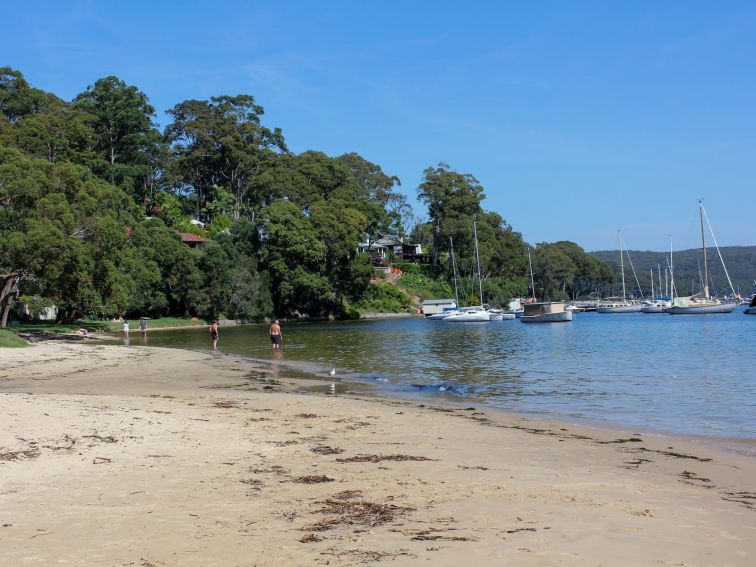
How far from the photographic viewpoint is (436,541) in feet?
21.0

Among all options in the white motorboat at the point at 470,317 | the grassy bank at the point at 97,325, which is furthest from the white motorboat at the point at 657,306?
the grassy bank at the point at 97,325

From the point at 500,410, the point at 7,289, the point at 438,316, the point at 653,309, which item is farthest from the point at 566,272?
the point at 500,410

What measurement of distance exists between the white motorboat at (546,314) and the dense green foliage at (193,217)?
23.5 metres

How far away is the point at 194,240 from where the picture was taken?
3324 inches

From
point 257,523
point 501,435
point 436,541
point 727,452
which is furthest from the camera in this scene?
point 501,435

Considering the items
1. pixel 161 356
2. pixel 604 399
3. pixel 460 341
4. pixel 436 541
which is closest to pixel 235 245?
pixel 460 341

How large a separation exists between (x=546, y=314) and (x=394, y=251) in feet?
186

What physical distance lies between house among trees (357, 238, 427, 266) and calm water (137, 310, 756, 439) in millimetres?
72607

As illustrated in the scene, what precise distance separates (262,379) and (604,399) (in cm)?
1186

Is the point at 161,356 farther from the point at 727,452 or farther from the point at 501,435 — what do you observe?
the point at 727,452

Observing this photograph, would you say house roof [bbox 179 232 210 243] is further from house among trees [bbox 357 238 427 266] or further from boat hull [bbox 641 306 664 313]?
boat hull [bbox 641 306 664 313]

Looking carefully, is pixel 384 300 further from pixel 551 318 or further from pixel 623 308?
pixel 623 308

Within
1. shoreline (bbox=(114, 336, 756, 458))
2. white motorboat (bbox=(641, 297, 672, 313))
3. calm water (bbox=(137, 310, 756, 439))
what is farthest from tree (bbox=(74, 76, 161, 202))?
white motorboat (bbox=(641, 297, 672, 313))

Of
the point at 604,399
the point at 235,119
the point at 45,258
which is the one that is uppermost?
the point at 235,119
